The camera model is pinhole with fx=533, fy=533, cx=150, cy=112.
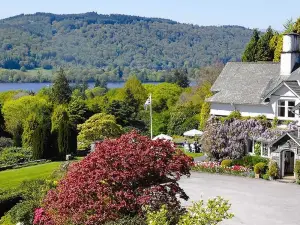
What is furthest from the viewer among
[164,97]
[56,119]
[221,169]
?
[164,97]

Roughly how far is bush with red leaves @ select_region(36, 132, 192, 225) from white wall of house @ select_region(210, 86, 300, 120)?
18110mm

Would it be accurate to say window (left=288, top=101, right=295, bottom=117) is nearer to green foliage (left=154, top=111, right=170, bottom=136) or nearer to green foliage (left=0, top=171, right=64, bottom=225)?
green foliage (left=0, top=171, right=64, bottom=225)

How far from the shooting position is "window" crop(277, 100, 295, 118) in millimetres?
33969

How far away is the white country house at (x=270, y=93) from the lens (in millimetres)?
32312

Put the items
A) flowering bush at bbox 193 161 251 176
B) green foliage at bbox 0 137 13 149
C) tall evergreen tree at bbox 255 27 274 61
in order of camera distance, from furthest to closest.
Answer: tall evergreen tree at bbox 255 27 274 61
green foliage at bbox 0 137 13 149
flowering bush at bbox 193 161 251 176

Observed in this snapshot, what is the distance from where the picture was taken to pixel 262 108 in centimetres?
3525

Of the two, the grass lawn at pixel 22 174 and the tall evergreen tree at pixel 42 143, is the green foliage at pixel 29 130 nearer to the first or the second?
the tall evergreen tree at pixel 42 143

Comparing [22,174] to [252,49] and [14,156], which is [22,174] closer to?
[14,156]

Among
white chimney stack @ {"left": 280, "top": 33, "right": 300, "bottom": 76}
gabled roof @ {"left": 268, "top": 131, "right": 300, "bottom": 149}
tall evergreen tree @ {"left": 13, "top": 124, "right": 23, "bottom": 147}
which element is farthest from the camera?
tall evergreen tree @ {"left": 13, "top": 124, "right": 23, "bottom": 147}

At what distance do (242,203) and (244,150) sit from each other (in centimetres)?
1013

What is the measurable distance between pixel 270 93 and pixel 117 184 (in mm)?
19927

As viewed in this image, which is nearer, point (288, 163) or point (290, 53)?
point (288, 163)

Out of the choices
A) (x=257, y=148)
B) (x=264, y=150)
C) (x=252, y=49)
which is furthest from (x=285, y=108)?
(x=252, y=49)

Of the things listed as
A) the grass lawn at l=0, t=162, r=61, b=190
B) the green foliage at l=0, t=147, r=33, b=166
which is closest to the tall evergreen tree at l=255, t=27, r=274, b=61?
the grass lawn at l=0, t=162, r=61, b=190
